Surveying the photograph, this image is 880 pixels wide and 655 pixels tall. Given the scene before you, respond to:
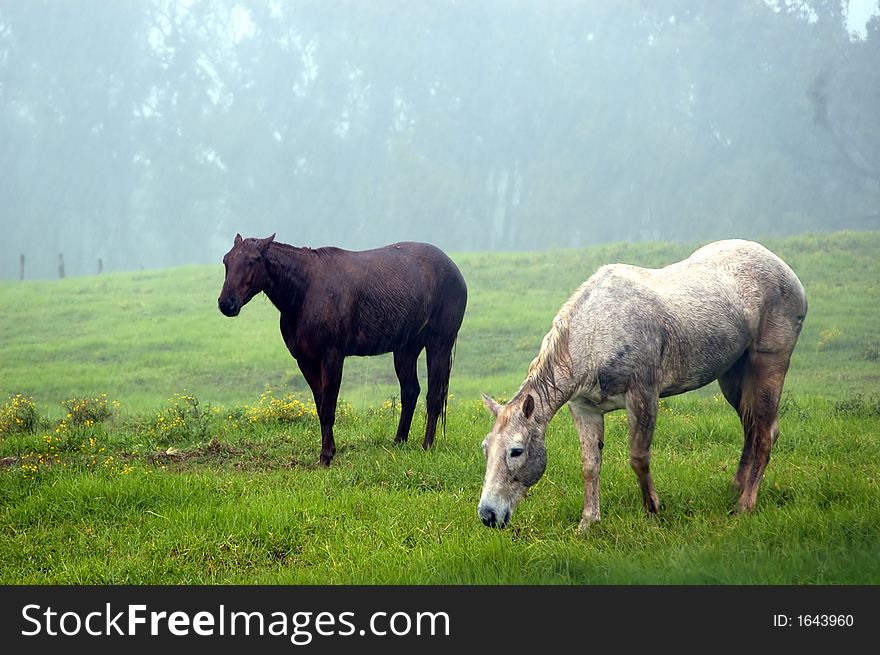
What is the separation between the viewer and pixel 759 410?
6871mm

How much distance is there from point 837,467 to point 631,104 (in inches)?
1516

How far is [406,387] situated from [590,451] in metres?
3.95

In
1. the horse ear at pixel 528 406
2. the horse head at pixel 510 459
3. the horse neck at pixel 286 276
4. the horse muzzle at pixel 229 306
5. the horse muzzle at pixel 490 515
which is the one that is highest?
the horse neck at pixel 286 276

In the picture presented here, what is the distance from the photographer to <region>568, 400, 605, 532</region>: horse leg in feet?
20.7

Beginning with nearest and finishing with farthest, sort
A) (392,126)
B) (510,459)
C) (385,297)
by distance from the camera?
(510,459)
(385,297)
(392,126)

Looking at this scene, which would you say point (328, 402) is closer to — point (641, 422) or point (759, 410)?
point (641, 422)

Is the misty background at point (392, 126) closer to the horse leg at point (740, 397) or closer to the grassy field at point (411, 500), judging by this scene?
the grassy field at point (411, 500)

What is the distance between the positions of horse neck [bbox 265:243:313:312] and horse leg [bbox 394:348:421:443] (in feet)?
4.69

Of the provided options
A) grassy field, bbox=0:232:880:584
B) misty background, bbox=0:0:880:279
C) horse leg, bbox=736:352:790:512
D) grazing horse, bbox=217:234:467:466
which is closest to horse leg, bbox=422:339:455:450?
grazing horse, bbox=217:234:467:466

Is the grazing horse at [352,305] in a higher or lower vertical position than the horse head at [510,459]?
higher

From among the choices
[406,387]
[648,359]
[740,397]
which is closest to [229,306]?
[406,387]

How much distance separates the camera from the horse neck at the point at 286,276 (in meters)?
9.13

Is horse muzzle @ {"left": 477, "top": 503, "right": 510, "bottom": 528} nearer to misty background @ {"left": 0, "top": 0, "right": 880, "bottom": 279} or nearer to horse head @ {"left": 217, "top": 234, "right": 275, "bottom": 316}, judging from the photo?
horse head @ {"left": 217, "top": 234, "right": 275, "bottom": 316}

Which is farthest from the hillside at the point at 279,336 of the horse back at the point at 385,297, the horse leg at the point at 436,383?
the horse back at the point at 385,297
